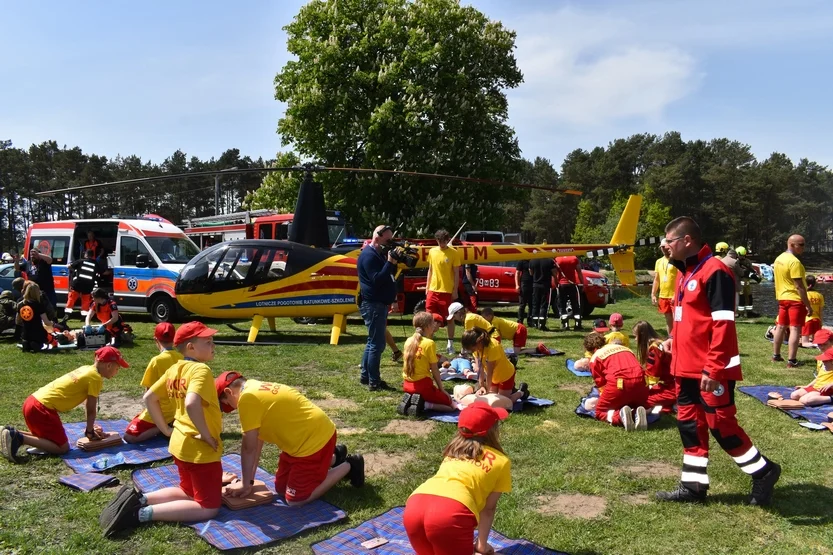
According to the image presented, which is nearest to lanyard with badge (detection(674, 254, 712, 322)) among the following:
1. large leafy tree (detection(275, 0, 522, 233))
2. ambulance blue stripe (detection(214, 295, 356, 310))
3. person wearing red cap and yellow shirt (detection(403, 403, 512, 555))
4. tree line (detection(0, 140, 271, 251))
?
person wearing red cap and yellow shirt (detection(403, 403, 512, 555))

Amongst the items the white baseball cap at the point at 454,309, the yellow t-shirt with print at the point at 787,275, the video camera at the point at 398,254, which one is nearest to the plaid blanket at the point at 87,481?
the video camera at the point at 398,254

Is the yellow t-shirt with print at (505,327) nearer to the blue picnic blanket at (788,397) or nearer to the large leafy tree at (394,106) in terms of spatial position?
the blue picnic blanket at (788,397)

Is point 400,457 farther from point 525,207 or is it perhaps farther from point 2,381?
point 525,207

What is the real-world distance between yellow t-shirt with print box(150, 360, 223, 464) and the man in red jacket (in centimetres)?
323

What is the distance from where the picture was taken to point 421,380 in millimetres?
6879

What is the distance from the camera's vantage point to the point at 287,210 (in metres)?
26.1

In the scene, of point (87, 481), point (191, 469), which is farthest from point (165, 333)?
point (191, 469)

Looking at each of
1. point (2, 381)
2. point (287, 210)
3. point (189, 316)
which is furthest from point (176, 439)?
→ point (287, 210)

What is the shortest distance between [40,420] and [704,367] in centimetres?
540

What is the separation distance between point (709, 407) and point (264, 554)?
10.3 ft

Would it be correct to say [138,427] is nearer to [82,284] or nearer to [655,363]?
[655,363]

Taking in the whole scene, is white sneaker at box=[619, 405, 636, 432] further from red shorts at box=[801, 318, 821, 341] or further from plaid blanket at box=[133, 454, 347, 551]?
red shorts at box=[801, 318, 821, 341]

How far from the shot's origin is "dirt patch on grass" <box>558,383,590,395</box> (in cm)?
805

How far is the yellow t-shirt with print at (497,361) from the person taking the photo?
22.8ft
